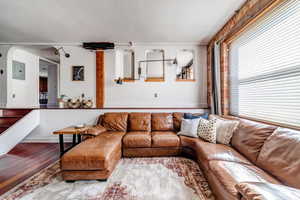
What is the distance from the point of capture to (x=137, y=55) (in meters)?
3.88

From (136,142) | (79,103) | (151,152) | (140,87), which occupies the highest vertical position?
(140,87)

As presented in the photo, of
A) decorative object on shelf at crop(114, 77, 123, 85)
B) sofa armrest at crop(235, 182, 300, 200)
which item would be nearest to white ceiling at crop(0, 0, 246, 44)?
decorative object on shelf at crop(114, 77, 123, 85)

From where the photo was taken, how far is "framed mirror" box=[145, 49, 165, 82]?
3.90 metres

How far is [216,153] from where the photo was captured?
190 cm

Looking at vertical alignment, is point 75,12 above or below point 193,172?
above

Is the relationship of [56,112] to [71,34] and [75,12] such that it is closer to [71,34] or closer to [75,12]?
[71,34]

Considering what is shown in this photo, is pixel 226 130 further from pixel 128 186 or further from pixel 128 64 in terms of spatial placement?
pixel 128 64

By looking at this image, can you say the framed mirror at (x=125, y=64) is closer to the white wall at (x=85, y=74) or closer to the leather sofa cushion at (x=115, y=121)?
the white wall at (x=85, y=74)

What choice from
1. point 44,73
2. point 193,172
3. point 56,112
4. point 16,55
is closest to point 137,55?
point 56,112

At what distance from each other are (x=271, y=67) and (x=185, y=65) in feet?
8.01

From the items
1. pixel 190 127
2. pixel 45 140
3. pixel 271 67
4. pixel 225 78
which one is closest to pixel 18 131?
pixel 45 140

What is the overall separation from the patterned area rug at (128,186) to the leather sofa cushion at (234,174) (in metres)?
0.42

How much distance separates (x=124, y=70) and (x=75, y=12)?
5.89 ft

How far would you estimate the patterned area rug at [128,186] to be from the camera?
1641 millimetres
